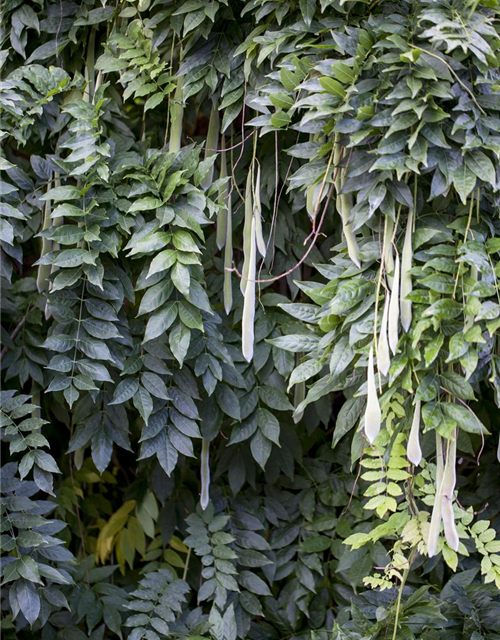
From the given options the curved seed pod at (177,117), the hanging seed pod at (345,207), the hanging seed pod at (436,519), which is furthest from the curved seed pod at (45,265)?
the hanging seed pod at (436,519)

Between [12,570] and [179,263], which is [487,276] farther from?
[12,570]

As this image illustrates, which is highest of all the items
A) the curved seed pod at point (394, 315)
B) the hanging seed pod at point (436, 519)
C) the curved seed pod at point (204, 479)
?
the curved seed pod at point (394, 315)

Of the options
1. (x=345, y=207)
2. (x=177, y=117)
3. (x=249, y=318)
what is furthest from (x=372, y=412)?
(x=177, y=117)

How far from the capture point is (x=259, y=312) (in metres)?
2.00

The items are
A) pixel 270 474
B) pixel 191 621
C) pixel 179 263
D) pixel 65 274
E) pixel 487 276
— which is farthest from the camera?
pixel 270 474

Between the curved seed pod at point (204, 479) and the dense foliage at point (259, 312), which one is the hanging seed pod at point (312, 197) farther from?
the curved seed pod at point (204, 479)

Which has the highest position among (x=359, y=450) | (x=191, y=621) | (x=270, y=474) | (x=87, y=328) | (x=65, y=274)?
(x=65, y=274)

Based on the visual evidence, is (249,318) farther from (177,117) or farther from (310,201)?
(177,117)

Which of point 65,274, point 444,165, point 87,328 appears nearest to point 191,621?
point 87,328

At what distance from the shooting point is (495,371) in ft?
4.86

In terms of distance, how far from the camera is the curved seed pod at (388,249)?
152 cm

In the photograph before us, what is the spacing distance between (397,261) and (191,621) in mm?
1211

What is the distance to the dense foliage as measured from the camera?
1.47 m

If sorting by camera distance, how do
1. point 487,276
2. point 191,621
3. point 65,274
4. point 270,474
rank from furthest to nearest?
point 270,474, point 191,621, point 65,274, point 487,276
